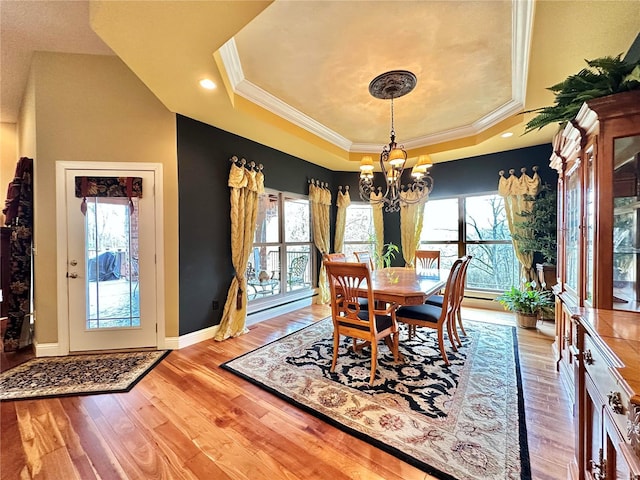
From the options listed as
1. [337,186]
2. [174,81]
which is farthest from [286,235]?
[174,81]

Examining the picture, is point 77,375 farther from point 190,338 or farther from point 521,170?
point 521,170

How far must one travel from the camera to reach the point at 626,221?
141cm

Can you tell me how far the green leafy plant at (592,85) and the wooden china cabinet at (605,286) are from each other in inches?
2.7

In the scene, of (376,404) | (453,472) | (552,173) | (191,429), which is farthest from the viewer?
(552,173)

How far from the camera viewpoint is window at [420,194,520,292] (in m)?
4.41

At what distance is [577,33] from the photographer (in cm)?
179

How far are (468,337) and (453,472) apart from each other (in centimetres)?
210

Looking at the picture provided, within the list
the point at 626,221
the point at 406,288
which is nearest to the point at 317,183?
the point at 406,288

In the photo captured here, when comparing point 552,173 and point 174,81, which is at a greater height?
point 174,81

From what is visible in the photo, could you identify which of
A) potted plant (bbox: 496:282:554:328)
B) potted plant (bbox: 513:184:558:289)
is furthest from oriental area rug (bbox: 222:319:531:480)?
potted plant (bbox: 513:184:558:289)

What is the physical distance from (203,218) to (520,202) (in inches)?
182

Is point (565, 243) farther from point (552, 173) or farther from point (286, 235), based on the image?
point (286, 235)

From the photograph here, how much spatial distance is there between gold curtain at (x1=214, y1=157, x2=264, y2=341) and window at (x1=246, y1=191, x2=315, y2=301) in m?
0.42

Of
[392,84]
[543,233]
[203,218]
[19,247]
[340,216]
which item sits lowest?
[19,247]
